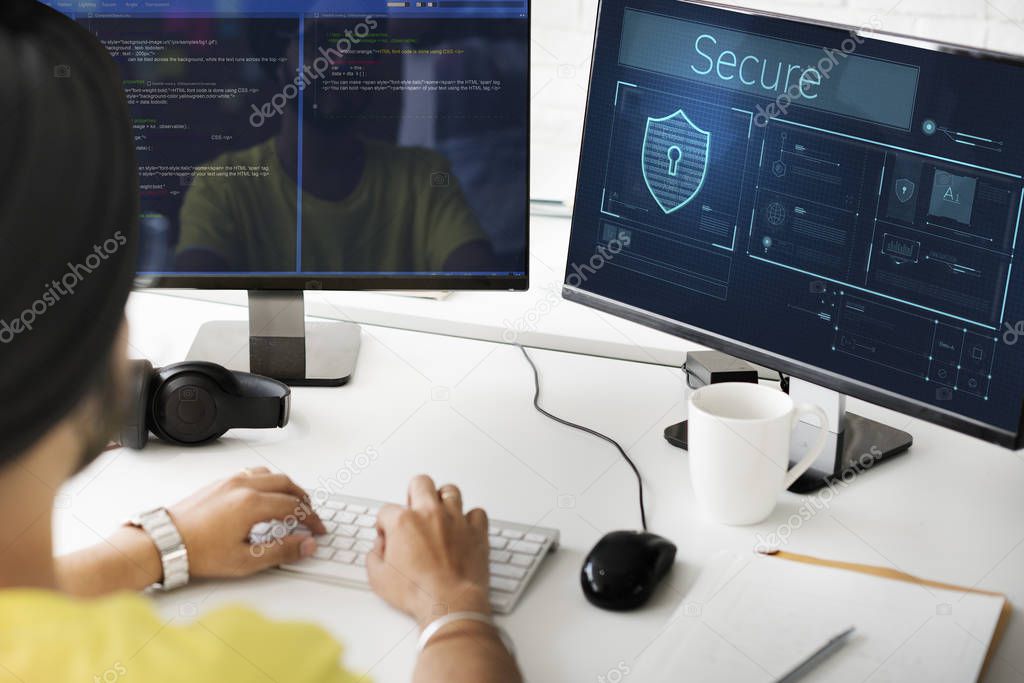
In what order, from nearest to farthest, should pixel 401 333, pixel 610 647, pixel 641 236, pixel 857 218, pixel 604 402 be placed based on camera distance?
pixel 610 647
pixel 857 218
pixel 641 236
pixel 604 402
pixel 401 333

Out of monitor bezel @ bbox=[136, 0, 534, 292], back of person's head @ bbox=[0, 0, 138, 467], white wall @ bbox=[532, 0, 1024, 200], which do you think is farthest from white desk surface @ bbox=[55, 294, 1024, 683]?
white wall @ bbox=[532, 0, 1024, 200]

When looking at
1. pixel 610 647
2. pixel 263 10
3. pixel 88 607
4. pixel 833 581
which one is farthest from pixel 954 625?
pixel 263 10

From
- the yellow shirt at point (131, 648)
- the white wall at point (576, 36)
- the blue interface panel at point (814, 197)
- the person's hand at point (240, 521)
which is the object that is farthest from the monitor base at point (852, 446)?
the white wall at point (576, 36)

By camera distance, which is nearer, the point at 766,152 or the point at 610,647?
the point at 610,647

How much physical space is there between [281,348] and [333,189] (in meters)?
0.22

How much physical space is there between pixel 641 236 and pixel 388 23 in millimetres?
390

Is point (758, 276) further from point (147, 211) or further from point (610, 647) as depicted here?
point (147, 211)

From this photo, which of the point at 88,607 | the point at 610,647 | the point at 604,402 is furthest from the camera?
the point at 604,402

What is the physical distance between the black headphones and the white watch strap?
0.76 feet

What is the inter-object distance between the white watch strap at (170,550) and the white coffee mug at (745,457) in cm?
50

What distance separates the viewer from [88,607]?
0.62 meters

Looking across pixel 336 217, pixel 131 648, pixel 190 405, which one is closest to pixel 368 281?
pixel 336 217

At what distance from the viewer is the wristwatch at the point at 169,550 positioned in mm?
982

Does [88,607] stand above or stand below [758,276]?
below
